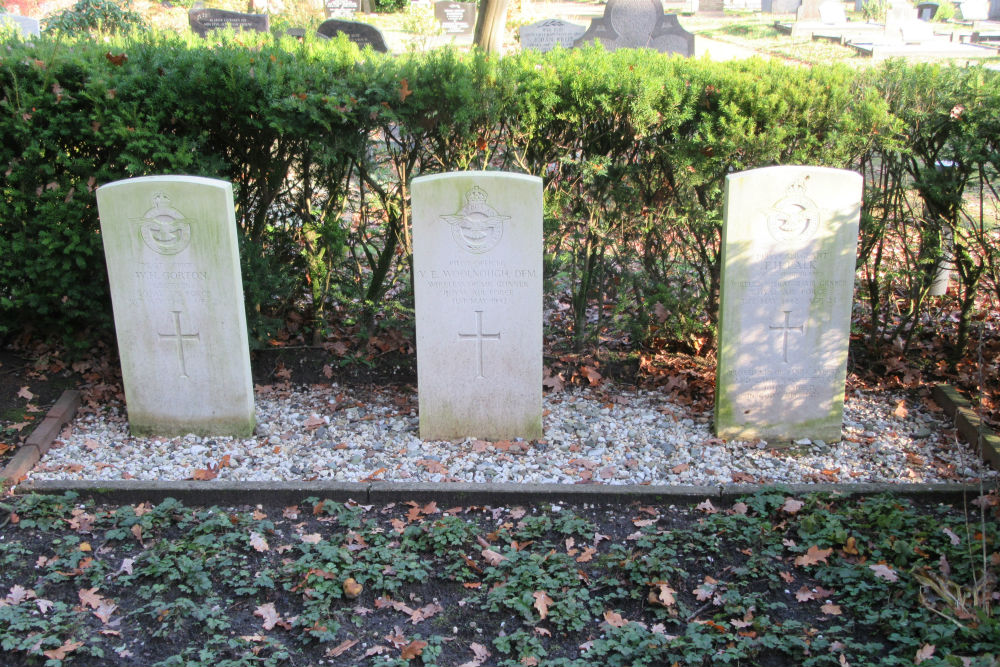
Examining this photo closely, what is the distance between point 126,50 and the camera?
5.14 meters

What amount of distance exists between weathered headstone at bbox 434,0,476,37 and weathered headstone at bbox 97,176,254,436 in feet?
58.3

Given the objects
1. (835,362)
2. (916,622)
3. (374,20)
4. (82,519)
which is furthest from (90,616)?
(374,20)

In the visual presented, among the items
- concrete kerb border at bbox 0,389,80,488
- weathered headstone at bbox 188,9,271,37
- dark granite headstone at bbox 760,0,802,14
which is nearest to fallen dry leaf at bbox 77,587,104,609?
concrete kerb border at bbox 0,389,80,488

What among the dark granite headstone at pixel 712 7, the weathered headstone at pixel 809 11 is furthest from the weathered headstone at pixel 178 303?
the dark granite headstone at pixel 712 7

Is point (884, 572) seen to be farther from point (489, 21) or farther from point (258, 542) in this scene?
point (489, 21)

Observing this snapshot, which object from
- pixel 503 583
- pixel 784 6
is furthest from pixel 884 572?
pixel 784 6

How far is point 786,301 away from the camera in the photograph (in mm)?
4637

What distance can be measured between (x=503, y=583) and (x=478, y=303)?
1.69 m

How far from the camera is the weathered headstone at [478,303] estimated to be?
4465 mm

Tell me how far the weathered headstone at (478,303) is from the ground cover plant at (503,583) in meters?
0.80

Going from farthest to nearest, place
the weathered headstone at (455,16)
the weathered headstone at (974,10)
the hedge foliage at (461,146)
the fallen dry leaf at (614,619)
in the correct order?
1. the weathered headstone at (974,10)
2. the weathered headstone at (455,16)
3. the hedge foliage at (461,146)
4. the fallen dry leaf at (614,619)

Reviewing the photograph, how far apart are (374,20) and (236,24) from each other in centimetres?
1001

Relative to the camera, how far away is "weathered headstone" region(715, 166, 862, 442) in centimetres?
448

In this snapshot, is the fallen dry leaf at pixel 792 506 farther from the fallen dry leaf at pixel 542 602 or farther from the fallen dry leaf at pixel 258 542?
the fallen dry leaf at pixel 258 542
